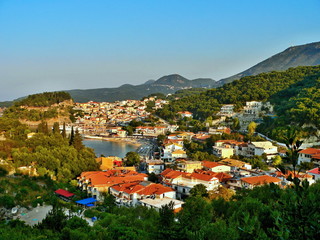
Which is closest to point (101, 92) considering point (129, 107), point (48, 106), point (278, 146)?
point (129, 107)

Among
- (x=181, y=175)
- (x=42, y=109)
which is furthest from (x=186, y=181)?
(x=42, y=109)

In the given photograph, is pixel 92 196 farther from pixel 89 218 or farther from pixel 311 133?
pixel 311 133

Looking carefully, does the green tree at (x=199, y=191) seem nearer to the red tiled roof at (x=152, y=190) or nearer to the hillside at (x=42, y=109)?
the red tiled roof at (x=152, y=190)

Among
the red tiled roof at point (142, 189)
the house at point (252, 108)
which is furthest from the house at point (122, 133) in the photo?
the red tiled roof at point (142, 189)

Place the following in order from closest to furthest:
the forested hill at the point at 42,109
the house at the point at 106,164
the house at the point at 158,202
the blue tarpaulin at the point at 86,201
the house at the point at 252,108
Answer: the house at the point at 158,202, the blue tarpaulin at the point at 86,201, the house at the point at 106,164, the house at the point at 252,108, the forested hill at the point at 42,109

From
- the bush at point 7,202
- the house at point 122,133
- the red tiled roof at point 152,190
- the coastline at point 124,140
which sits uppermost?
the bush at point 7,202

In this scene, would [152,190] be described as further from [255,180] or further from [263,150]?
[263,150]
